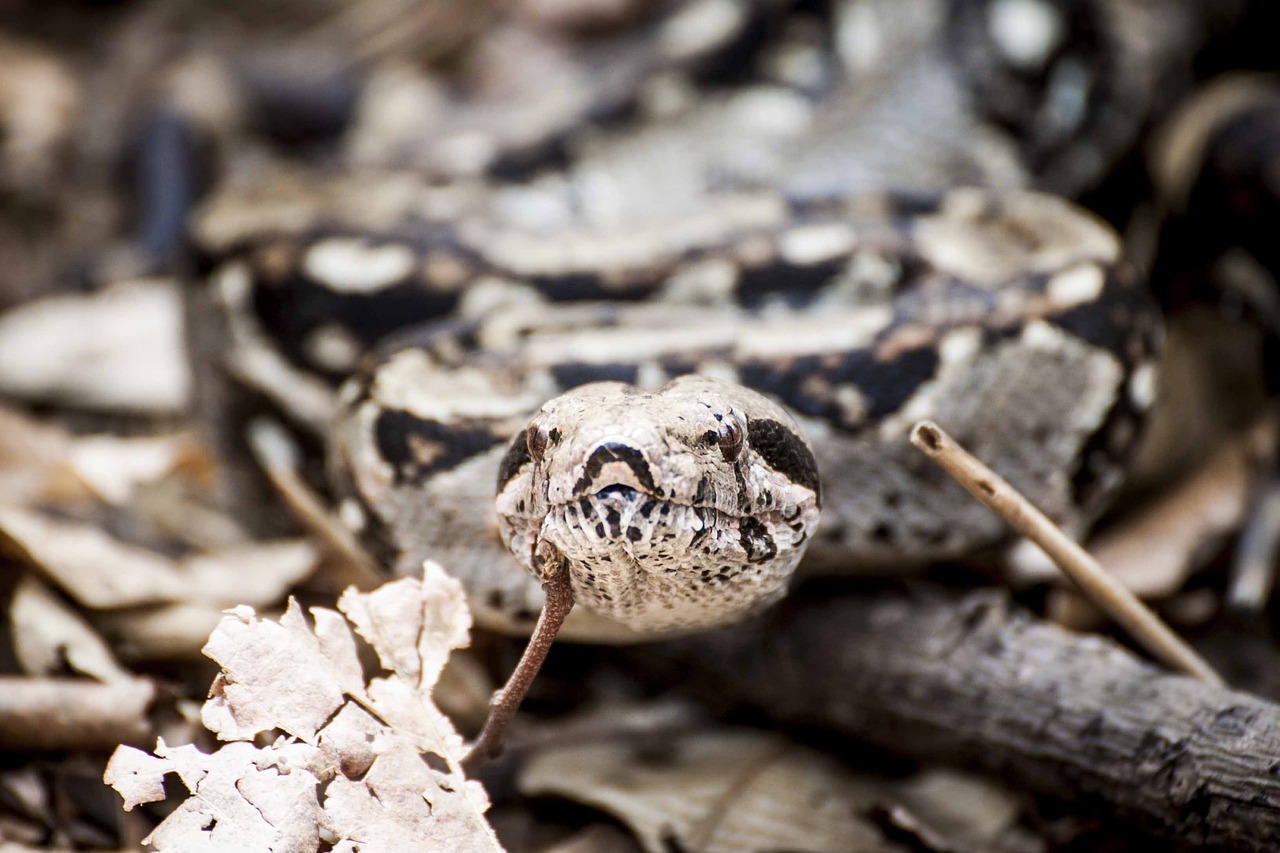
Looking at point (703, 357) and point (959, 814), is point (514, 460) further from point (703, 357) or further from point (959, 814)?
point (959, 814)

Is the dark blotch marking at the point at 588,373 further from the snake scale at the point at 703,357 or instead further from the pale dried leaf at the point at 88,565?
the pale dried leaf at the point at 88,565

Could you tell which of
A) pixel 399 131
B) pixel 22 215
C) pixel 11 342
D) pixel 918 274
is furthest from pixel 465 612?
pixel 22 215

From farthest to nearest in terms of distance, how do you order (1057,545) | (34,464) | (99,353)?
(99,353), (34,464), (1057,545)

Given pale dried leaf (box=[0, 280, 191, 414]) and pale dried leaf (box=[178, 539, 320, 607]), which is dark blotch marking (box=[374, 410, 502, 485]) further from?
pale dried leaf (box=[0, 280, 191, 414])

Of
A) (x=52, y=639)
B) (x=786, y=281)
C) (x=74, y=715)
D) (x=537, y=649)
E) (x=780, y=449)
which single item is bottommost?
(x=74, y=715)

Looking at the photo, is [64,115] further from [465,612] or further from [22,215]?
[465,612]

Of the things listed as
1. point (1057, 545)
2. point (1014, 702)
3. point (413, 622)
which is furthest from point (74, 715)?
point (1057, 545)

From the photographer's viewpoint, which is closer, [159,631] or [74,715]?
[74,715]
